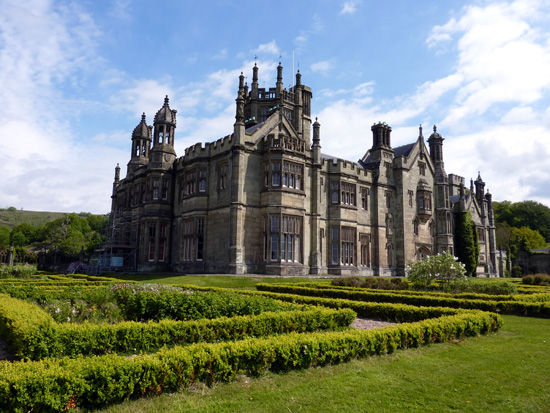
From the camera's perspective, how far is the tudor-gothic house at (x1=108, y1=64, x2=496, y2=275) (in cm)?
3228

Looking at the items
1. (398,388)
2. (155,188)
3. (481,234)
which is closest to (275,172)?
(155,188)

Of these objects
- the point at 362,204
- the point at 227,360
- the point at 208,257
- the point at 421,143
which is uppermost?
the point at 421,143

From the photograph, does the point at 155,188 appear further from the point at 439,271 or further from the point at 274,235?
the point at 439,271

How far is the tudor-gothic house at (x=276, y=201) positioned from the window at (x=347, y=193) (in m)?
0.10

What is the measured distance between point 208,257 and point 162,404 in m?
27.5

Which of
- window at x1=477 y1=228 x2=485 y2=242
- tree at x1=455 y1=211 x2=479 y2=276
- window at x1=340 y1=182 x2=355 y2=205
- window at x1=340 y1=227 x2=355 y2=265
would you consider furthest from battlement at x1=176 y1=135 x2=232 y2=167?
window at x1=477 y1=228 x2=485 y2=242

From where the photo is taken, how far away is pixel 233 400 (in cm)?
649

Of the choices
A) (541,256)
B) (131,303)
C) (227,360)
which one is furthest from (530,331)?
(541,256)

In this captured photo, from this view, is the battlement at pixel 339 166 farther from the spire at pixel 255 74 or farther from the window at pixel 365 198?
the spire at pixel 255 74

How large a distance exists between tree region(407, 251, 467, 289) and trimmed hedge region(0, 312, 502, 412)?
48.5 feet

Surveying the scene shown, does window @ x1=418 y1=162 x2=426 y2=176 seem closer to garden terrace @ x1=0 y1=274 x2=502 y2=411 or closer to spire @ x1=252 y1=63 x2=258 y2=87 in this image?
spire @ x1=252 y1=63 x2=258 y2=87

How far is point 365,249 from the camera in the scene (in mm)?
40750

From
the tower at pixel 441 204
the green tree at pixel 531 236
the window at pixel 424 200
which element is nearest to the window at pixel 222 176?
the window at pixel 424 200

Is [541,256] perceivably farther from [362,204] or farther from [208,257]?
[208,257]
